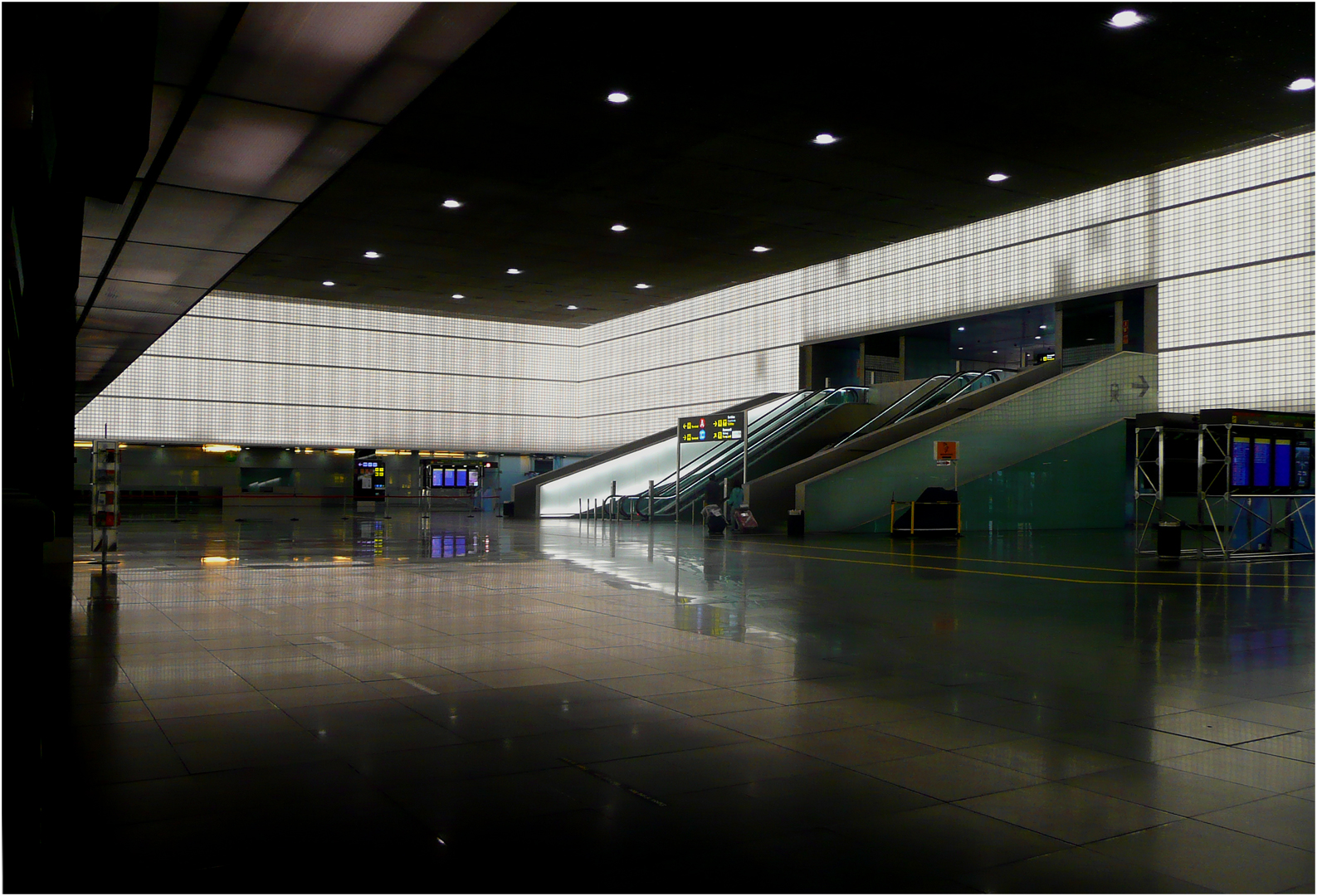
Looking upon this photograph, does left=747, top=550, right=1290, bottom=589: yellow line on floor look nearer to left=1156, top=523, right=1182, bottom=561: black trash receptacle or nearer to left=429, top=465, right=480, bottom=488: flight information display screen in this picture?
left=1156, top=523, right=1182, bottom=561: black trash receptacle

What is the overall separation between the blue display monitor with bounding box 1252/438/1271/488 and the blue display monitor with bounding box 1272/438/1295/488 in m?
0.16

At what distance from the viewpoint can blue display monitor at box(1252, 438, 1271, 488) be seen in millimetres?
17172

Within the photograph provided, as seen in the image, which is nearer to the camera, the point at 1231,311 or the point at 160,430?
the point at 1231,311

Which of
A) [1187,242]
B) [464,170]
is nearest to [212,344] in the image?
[464,170]

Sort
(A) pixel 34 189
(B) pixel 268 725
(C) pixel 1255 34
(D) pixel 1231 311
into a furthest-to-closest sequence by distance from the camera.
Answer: (D) pixel 1231 311
(C) pixel 1255 34
(A) pixel 34 189
(B) pixel 268 725

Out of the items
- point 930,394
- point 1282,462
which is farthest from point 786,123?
point 930,394

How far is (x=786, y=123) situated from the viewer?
17.4 meters

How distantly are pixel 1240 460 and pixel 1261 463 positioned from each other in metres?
0.67

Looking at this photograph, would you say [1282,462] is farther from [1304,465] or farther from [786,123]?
[786,123]

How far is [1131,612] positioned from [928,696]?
4.69m

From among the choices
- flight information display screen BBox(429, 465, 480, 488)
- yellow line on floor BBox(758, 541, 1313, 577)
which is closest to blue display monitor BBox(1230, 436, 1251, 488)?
yellow line on floor BBox(758, 541, 1313, 577)

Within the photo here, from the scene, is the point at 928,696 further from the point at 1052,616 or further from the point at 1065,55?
the point at 1065,55

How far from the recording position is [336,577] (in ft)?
41.2

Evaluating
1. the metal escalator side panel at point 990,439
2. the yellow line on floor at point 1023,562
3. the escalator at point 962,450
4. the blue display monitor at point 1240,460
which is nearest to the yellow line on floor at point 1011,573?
the yellow line on floor at point 1023,562
